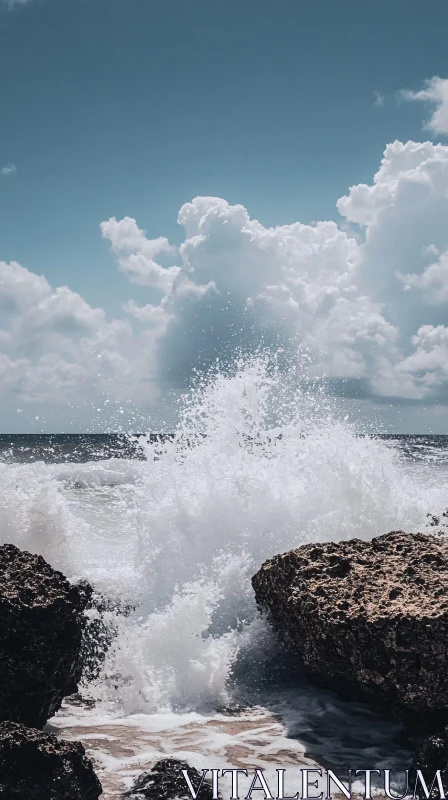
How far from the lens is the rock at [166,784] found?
3129mm

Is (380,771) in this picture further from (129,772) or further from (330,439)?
(330,439)

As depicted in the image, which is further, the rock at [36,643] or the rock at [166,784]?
the rock at [36,643]

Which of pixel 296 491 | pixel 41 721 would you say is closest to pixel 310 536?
pixel 296 491

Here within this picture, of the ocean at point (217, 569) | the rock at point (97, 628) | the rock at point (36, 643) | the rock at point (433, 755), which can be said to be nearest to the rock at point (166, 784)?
the ocean at point (217, 569)

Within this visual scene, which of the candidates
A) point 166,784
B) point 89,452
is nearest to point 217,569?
point 166,784

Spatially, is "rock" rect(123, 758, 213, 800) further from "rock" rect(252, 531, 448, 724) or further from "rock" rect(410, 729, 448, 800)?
"rock" rect(252, 531, 448, 724)

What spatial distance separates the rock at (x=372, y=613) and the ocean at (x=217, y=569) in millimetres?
347

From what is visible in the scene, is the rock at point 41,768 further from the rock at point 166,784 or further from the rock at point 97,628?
Answer: the rock at point 97,628

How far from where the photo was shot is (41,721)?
400 cm

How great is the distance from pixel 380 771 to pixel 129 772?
4.64ft

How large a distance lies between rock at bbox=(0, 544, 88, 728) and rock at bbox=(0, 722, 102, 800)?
86 centimetres

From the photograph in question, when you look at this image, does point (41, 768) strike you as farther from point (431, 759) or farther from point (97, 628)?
point (97, 628)

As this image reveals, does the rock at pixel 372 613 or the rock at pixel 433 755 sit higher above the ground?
the rock at pixel 372 613

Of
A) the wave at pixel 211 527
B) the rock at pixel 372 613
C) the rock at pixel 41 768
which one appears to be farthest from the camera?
the wave at pixel 211 527
